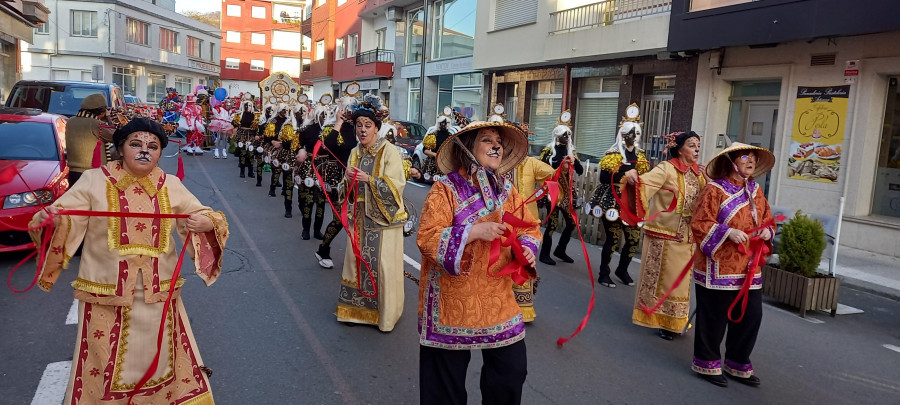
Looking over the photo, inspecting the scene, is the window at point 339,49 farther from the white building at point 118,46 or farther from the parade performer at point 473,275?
the parade performer at point 473,275

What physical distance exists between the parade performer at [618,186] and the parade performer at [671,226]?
1.11 metres

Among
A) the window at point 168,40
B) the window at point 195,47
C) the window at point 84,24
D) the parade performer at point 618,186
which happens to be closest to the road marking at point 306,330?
the parade performer at point 618,186

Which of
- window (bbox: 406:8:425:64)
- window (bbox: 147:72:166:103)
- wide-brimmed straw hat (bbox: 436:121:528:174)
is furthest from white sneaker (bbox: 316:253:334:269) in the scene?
window (bbox: 147:72:166:103)

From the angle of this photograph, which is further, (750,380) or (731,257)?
(750,380)

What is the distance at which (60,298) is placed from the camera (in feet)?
19.5

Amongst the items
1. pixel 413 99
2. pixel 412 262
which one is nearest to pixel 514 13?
pixel 413 99

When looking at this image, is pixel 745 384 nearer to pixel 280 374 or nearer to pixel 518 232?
pixel 518 232

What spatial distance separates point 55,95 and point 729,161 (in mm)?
12277

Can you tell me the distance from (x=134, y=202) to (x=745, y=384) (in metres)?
4.14

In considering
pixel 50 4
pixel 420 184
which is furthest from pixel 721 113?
pixel 50 4

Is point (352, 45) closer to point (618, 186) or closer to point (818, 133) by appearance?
point (818, 133)

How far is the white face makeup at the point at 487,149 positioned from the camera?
3117 millimetres

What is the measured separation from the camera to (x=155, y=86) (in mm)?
49000

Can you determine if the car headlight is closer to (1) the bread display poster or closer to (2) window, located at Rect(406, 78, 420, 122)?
(1) the bread display poster
